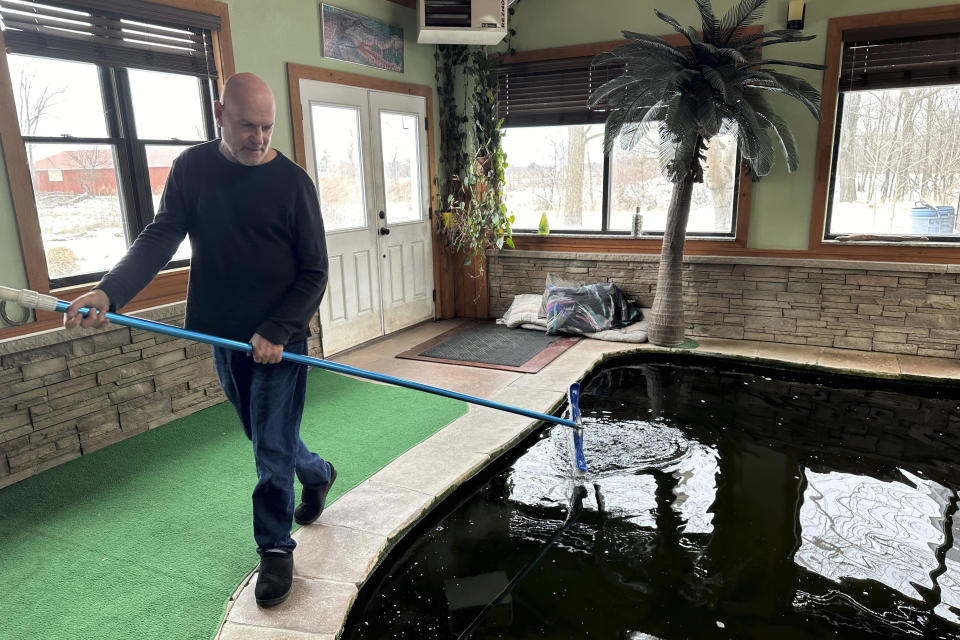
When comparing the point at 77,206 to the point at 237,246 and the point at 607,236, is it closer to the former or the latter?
the point at 237,246

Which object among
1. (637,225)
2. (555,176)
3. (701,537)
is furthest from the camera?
(555,176)

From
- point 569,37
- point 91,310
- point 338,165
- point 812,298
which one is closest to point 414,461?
point 91,310

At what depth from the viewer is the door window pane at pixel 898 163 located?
4.21m

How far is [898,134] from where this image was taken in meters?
4.31

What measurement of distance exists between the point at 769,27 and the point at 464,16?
219 centimetres

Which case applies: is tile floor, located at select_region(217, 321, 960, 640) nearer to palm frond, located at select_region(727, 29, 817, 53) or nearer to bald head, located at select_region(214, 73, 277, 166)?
bald head, located at select_region(214, 73, 277, 166)

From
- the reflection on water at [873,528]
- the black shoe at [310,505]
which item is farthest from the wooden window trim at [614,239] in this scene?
the black shoe at [310,505]

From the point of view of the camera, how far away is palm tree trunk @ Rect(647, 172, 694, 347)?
14.7ft

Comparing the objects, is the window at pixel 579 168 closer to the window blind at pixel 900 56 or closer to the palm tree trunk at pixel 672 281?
the palm tree trunk at pixel 672 281

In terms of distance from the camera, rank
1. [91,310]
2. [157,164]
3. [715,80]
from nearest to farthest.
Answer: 1. [91,310]
2. [157,164]
3. [715,80]

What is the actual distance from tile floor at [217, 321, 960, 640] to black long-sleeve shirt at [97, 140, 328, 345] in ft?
2.62

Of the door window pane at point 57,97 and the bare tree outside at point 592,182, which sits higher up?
the door window pane at point 57,97

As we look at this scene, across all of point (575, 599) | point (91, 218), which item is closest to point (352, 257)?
point (91, 218)

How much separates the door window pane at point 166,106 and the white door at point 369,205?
759 mm
